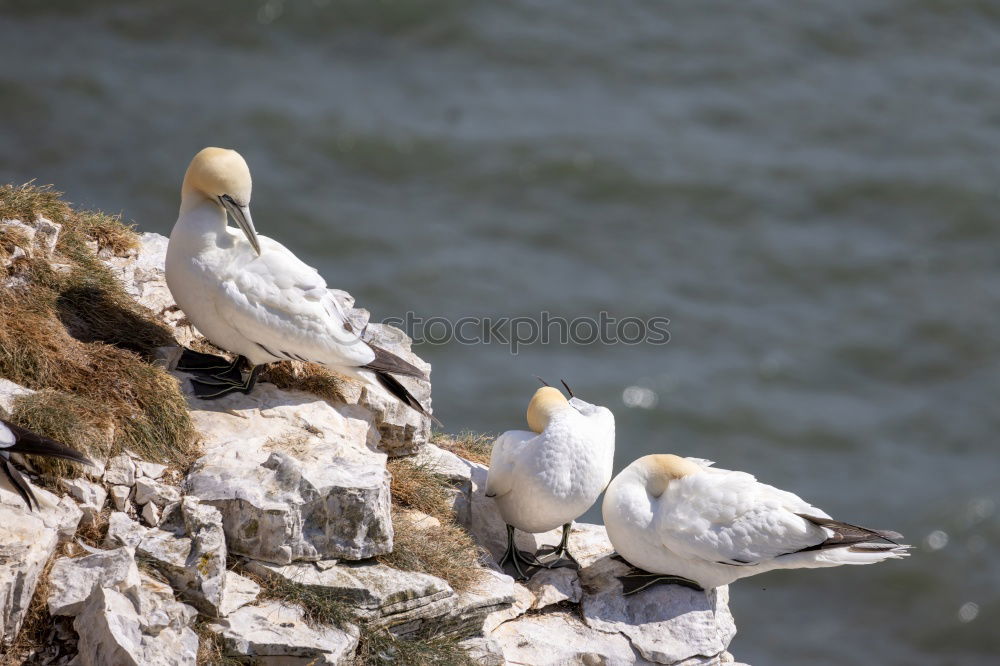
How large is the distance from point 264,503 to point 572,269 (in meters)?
12.0

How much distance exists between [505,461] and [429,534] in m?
0.65

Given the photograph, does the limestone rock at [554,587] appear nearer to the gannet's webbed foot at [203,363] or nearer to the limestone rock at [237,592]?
the limestone rock at [237,592]

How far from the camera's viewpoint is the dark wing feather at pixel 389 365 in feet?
22.2

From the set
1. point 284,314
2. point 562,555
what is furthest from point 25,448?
point 562,555

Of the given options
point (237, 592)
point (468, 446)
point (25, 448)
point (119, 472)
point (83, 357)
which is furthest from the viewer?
point (468, 446)

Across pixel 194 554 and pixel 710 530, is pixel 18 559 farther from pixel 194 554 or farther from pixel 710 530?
pixel 710 530

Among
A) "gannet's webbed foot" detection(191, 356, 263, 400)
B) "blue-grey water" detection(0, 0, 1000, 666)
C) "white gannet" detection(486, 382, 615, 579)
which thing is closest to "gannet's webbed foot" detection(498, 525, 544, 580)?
"white gannet" detection(486, 382, 615, 579)

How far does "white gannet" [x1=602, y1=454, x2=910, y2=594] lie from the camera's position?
646 cm

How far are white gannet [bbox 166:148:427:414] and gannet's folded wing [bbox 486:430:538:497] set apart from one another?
906mm

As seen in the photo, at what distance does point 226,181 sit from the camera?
6457 mm

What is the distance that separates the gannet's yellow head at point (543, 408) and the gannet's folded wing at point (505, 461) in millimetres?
69

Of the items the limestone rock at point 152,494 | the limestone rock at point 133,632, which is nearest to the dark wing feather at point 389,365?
the limestone rock at point 152,494

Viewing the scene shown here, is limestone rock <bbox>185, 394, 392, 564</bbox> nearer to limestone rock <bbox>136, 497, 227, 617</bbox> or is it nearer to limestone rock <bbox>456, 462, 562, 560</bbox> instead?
limestone rock <bbox>136, 497, 227, 617</bbox>

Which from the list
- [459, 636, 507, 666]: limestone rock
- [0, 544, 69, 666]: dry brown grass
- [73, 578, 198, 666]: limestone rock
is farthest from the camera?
[459, 636, 507, 666]: limestone rock
